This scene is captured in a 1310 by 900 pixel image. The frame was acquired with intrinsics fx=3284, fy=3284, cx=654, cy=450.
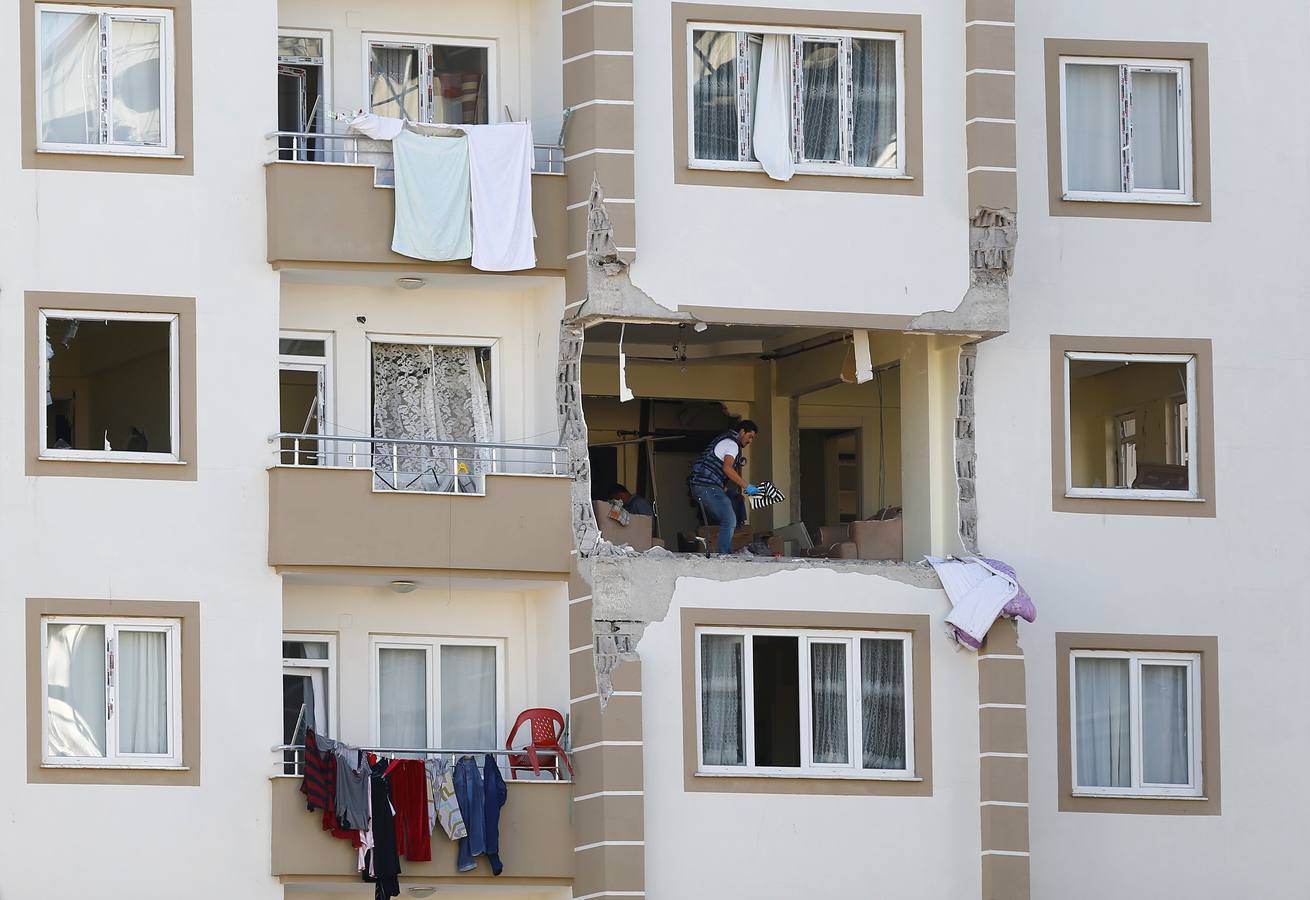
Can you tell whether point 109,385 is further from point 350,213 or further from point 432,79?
point 432,79

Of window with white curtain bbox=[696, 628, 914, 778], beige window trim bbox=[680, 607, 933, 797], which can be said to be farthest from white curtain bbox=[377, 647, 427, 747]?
window with white curtain bbox=[696, 628, 914, 778]

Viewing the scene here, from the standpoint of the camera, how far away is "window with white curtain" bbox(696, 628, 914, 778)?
37406 millimetres

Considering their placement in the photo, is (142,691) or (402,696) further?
(402,696)

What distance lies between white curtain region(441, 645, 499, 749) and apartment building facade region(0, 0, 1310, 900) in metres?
0.07

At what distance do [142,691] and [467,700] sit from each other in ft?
13.4

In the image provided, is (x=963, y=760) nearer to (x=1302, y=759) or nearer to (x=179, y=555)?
(x=1302, y=759)

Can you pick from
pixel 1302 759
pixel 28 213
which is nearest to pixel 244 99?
pixel 28 213

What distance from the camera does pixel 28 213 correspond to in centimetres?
3684

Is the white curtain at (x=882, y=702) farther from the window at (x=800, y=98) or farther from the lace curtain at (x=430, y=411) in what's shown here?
the window at (x=800, y=98)

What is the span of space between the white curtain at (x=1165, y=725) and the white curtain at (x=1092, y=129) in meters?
5.91

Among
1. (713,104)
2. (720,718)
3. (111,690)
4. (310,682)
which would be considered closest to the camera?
(111,690)

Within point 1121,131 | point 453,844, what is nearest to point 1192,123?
point 1121,131

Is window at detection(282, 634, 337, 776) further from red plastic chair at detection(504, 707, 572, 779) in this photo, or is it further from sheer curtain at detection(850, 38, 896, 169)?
sheer curtain at detection(850, 38, 896, 169)

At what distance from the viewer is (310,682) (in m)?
38.1
